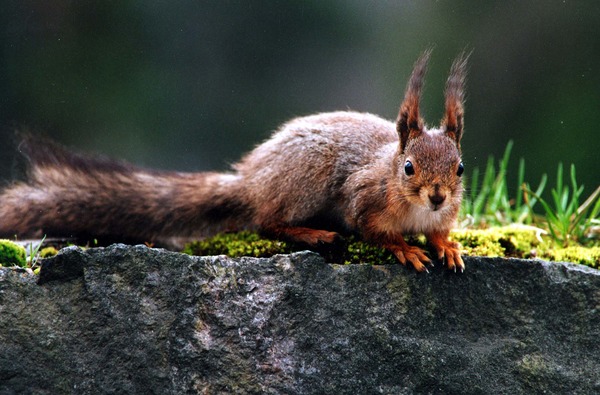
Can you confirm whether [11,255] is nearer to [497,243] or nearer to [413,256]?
[413,256]

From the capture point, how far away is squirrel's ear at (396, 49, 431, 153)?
116 inches

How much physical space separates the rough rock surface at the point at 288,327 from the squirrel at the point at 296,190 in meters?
0.21

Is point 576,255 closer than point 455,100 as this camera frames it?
No

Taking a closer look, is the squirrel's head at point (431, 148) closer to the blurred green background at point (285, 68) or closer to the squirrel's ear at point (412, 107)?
the squirrel's ear at point (412, 107)

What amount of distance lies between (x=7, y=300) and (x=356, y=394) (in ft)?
3.87

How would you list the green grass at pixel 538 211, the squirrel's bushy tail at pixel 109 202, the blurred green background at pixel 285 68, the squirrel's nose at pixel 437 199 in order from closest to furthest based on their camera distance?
the squirrel's nose at pixel 437 199 → the squirrel's bushy tail at pixel 109 202 → the green grass at pixel 538 211 → the blurred green background at pixel 285 68

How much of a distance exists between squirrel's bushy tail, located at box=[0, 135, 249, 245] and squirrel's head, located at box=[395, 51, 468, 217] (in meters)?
0.96

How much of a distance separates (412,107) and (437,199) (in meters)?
0.42

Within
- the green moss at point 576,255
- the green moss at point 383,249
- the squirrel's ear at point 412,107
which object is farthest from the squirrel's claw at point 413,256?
the green moss at point 576,255

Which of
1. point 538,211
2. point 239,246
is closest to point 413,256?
point 239,246

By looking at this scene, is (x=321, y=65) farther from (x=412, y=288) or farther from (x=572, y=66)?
(x=412, y=288)

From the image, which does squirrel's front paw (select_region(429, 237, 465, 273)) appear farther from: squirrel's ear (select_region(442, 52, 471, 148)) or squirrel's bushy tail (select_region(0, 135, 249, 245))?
Result: squirrel's bushy tail (select_region(0, 135, 249, 245))

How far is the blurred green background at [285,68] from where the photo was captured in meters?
6.38

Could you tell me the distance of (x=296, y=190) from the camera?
3342 mm
